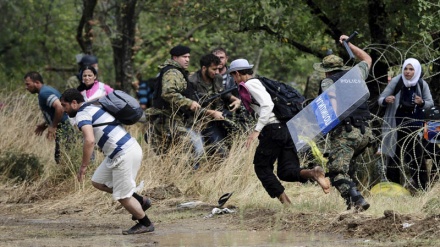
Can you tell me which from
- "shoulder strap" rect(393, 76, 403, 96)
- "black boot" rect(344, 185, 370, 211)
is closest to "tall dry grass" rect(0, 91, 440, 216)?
"black boot" rect(344, 185, 370, 211)

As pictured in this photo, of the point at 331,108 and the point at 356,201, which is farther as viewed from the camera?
the point at 331,108

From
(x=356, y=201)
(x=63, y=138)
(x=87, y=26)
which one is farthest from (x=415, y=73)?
(x=87, y=26)

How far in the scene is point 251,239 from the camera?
9281 millimetres

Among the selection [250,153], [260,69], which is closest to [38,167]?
[250,153]

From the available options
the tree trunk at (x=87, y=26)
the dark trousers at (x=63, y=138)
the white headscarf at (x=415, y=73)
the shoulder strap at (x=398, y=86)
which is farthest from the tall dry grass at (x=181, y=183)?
the tree trunk at (x=87, y=26)

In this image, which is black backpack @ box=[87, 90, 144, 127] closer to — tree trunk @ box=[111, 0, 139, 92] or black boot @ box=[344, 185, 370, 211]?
black boot @ box=[344, 185, 370, 211]

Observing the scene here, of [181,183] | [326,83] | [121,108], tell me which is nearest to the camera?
[121,108]

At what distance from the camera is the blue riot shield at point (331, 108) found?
34.4ft

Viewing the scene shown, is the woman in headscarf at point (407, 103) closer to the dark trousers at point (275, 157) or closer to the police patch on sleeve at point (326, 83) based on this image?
the dark trousers at point (275, 157)

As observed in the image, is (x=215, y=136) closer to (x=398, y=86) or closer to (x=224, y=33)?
(x=398, y=86)

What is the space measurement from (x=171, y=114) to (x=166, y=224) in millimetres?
2914

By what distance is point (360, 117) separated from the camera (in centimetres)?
1068

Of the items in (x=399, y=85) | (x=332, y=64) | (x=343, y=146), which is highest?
(x=332, y=64)

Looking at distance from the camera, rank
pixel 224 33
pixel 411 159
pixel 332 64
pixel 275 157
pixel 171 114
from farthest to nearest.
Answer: pixel 224 33 → pixel 171 114 → pixel 411 159 → pixel 275 157 → pixel 332 64
